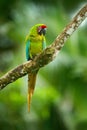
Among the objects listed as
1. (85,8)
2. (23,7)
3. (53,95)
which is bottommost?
(85,8)

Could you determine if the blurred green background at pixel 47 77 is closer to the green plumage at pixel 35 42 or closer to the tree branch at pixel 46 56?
the green plumage at pixel 35 42

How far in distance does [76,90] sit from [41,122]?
58 cm

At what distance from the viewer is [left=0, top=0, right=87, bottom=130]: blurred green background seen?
541 cm

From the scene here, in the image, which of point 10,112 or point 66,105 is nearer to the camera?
point 10,112

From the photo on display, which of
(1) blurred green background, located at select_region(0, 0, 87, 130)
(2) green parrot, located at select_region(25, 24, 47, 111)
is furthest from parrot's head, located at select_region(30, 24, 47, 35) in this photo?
(1) blurred green background, located at select_region(0, 0, 87, 130)

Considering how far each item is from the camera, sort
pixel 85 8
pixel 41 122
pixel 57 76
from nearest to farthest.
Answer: pixel 85 8, pixel 57 76, pixel 41 122

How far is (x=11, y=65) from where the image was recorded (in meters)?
5.09

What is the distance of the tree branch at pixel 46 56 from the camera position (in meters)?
2.02

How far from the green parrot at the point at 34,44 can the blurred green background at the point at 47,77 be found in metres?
2.81

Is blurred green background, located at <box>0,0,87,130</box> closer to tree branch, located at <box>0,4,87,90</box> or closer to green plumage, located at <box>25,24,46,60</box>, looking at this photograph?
green plumage, located at <box>25,24,46,60</box>

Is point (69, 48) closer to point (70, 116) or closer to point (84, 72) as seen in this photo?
point (84, 72)

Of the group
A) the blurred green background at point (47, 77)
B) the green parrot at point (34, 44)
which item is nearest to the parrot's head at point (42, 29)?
the green parrot at point (34, 44)

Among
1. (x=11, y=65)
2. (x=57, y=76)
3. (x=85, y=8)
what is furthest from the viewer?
(x=57, y=76)

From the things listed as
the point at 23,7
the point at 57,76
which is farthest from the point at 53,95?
the point at 23,7
